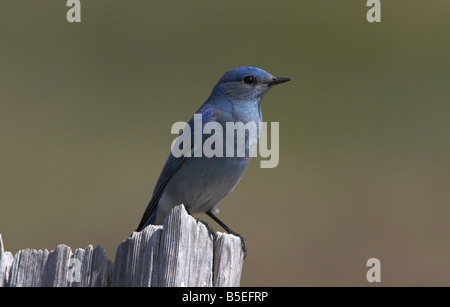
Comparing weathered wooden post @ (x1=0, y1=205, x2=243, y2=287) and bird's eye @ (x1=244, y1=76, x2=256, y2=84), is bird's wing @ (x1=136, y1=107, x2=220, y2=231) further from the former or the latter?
weathered wooden post @ (x1=0, y1=205, x2=243, y2=287)

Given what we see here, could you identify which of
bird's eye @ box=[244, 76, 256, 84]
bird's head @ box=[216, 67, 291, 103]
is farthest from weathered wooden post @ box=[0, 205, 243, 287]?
bird's eye @ box=[244, 76, 256, 84]

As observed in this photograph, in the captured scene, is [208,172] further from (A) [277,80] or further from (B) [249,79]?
(A) [277,80]

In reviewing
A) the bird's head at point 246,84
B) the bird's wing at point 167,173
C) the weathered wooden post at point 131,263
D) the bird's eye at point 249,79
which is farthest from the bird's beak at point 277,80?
the weathered wooden post at point 131,263

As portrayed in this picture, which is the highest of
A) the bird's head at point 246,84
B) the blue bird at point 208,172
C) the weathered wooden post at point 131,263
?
the bird's head at point 246,84

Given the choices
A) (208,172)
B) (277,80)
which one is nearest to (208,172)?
(208,172)

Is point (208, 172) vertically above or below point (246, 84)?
below

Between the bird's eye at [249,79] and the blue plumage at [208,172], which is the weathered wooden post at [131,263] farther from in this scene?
the bird's eye at [249,79]

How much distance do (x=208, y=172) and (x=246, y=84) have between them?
0.95 metres

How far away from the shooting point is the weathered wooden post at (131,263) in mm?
3463

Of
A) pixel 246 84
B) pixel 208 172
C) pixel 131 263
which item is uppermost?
pixel 246 84

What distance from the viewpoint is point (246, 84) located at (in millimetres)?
6242
